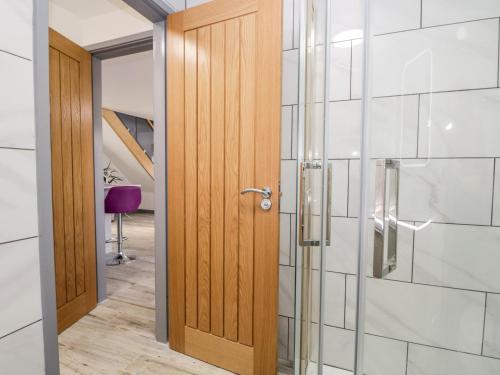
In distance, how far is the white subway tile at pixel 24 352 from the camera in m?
0.88

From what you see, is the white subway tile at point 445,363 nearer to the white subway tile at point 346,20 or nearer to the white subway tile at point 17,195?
the white subway tile at point 346,20

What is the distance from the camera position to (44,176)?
39.1 inches

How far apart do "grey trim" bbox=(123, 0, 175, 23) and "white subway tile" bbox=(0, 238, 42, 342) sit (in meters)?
1.25

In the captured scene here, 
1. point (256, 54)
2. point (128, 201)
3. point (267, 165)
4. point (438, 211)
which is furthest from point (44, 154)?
point (128, 201)

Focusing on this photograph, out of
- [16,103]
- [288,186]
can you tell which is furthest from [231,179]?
[16,103]

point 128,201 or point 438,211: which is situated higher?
point 438,211

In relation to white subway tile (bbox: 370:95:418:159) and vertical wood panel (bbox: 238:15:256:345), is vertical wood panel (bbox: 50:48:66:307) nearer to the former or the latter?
vertical wood panel (bbox: 238:15:256:345)

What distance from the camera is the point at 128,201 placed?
334 centimetres

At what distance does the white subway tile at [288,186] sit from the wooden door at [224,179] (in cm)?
22

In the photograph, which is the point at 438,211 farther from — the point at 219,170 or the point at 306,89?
the point at 219,170

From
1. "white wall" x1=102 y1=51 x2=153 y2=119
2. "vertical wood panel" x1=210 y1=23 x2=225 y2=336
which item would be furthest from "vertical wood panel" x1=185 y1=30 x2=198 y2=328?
"white wall" x1=102 y1=51 x2=153 y2=119

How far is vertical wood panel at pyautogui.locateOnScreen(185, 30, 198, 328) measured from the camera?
1495mm

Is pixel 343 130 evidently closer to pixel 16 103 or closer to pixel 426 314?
pixel 426 314

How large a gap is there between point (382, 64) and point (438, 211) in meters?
0.65
